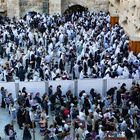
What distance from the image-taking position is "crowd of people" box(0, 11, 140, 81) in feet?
73.6

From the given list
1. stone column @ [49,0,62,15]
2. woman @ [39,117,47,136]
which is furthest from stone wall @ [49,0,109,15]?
woman @ [39,117,47,136]

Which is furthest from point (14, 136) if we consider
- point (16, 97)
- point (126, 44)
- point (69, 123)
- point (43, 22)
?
point (43, 22)

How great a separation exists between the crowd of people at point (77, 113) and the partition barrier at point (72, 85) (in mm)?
289

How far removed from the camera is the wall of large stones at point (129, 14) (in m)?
27.8

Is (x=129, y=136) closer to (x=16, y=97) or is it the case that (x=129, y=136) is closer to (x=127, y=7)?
(x=16, y=97)

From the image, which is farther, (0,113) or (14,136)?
(0,113)

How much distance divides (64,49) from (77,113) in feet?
24.8

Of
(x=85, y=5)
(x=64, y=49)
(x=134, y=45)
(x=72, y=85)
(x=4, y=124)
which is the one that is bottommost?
(x=4, y=124)

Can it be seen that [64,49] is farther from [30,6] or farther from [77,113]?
[30,6]

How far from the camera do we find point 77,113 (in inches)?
728

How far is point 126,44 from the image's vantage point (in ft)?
86.1

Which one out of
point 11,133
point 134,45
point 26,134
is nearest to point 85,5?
point 134,45

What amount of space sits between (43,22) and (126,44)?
6.84 metres

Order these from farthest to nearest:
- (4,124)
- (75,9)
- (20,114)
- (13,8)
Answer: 1. (75,9)
2. (13,8)
3. (4,124)
4. (20,114)
